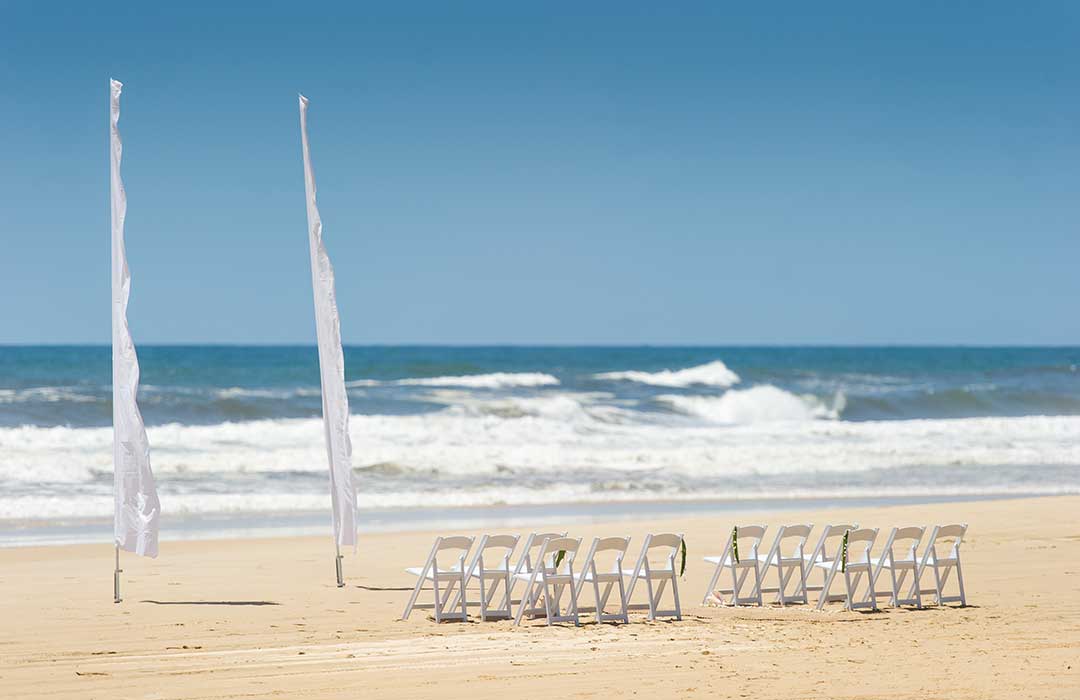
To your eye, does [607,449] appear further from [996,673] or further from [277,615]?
[996,673]

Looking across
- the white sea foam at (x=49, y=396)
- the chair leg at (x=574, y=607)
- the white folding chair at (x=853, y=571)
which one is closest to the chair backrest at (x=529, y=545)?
the chair leg at (x=574, y=607)

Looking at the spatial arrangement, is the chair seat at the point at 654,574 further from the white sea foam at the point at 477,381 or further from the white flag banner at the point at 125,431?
the white sea foam at the point at 477,381

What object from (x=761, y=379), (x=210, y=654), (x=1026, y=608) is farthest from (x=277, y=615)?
(x=761, y=379)

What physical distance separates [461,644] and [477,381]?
47750mm

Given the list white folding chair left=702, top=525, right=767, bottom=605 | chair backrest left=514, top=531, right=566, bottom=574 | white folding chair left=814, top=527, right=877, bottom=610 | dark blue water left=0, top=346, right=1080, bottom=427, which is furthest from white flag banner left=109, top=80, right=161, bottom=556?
dark blue water left=0, top=346, right=1080, bottom=427

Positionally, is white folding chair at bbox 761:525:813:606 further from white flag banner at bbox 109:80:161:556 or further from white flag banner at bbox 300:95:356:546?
white flag banner at bbox 109:80:161:556

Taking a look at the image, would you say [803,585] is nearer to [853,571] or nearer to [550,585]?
[853,571]

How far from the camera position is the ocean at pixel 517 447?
65.0 feet

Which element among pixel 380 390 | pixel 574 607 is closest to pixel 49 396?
pixel 380 390

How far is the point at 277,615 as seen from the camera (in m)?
9.52

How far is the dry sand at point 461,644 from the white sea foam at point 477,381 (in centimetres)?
4006

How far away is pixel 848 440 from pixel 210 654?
24.0m

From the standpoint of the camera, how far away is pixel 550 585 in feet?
31.5

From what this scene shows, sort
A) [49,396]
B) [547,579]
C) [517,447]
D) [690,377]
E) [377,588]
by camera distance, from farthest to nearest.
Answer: [690,377], [49,396], [517,447], [377,588], [547,579]
